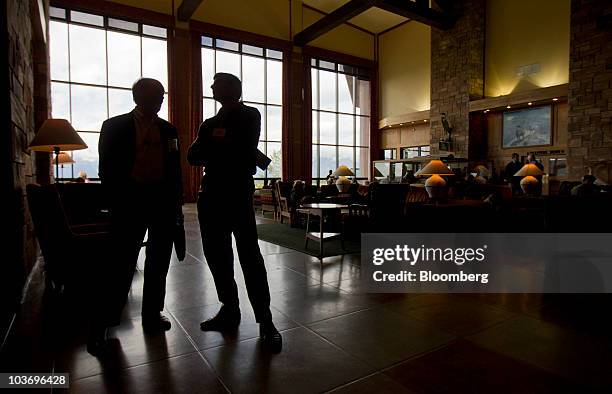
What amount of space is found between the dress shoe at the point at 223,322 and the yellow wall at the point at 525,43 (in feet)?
38.8

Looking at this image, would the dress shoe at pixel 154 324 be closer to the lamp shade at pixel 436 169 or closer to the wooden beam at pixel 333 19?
the lamp shade at pixel 436 169

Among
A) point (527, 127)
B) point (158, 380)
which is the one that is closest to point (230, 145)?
point (158, 380)

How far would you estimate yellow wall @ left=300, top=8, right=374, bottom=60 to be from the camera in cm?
1441

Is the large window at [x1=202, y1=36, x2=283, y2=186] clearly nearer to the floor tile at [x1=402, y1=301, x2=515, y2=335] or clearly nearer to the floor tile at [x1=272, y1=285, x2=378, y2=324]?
the floor tile at [x1=272, y1=285, x2=378, y2=324]

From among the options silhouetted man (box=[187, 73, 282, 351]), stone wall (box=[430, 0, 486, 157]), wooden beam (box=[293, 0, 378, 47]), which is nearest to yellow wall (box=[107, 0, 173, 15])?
wooden beam (box=[293, 0, 378, 47])

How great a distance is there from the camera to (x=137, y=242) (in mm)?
1983

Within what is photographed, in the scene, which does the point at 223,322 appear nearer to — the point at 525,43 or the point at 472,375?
the point at 472,375

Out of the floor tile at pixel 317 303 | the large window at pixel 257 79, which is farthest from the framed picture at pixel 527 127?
the floor tile at pixel 317 303

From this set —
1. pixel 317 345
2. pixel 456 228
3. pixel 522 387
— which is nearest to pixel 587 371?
pixel 522 387

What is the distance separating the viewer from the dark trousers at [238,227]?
6.45 feet

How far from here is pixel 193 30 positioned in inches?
469

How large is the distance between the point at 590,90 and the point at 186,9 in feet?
35.9

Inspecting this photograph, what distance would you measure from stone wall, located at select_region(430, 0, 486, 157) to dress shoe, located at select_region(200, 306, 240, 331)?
452 inches

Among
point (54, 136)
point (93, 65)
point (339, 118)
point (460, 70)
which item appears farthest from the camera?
point (339, 118)
